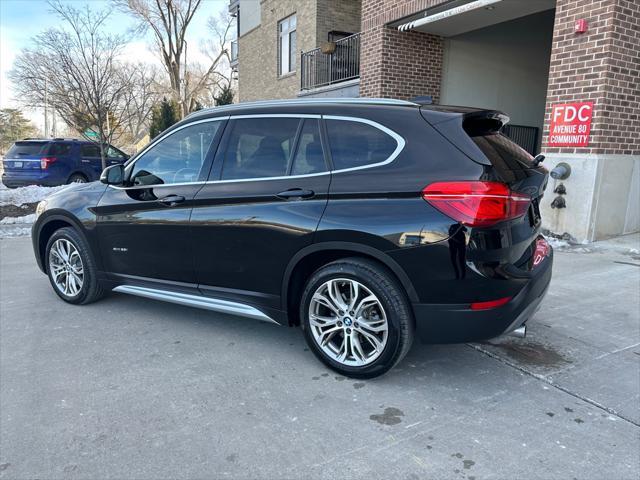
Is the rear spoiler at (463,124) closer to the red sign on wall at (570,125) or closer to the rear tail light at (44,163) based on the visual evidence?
the red sign on wall at (570,125)

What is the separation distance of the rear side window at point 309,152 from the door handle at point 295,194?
5.5 inches

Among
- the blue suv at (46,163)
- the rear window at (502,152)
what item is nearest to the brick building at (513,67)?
the rear window at (502,152)

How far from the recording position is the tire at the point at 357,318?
10.1 feet

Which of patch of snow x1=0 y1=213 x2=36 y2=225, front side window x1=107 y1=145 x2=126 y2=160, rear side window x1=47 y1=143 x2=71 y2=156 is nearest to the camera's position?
patch of snow x1=0 y1=213 x2=36 y2=225

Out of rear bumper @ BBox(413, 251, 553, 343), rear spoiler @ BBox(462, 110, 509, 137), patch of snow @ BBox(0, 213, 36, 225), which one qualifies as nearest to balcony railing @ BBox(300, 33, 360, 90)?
patch of snow @ BBox(0, 213, 36, 225)

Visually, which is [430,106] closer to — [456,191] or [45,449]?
[456,191]

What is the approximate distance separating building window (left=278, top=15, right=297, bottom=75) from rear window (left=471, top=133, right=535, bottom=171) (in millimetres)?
14542

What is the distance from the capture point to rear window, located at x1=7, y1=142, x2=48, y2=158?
15.2m

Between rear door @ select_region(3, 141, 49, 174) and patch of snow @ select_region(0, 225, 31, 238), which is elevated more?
rear door @ select_region(3, 141, 49, 174)

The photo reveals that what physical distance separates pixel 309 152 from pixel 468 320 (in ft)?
4.97

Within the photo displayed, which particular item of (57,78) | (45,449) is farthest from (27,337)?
(57,78)

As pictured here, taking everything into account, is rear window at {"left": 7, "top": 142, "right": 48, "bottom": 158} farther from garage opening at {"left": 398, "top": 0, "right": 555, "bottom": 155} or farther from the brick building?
garage opening at {"left": 398, "top": 0, "right": 555, "bottom": 155}

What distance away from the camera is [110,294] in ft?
17.2

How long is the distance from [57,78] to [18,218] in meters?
4.78
